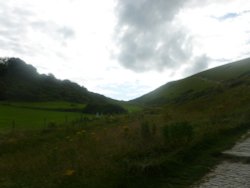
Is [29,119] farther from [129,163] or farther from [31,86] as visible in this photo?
[31,86]

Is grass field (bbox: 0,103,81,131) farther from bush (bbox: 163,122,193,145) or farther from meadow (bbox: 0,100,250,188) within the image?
bush (bbox: 163,122,193,145)

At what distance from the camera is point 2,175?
1028 centimetres

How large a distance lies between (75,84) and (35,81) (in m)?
16.7

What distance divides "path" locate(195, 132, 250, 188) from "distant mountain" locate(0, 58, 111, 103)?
79.0 meters

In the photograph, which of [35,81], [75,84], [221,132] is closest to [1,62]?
[35,81]

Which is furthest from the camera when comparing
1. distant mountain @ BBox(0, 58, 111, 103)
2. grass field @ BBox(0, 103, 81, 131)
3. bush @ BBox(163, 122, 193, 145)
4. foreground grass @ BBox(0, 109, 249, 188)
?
distant mountain @ BBox(0, 58, 111, 103)

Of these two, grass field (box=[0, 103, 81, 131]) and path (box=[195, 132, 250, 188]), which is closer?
path (box=[195, 132, 250, 188])

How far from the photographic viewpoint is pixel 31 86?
331 ft

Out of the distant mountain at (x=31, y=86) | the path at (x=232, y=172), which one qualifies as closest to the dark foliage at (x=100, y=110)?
the distant mountain at (x=31, y=86)

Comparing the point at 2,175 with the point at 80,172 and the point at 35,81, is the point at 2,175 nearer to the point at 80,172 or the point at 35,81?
the point at 80,172

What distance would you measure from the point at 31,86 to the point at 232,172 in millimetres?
95828

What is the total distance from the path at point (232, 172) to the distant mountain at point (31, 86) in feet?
259

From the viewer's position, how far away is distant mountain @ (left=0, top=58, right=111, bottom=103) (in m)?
88.8

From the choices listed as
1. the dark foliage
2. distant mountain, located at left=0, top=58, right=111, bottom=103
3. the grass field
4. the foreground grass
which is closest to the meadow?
the foreground grass
